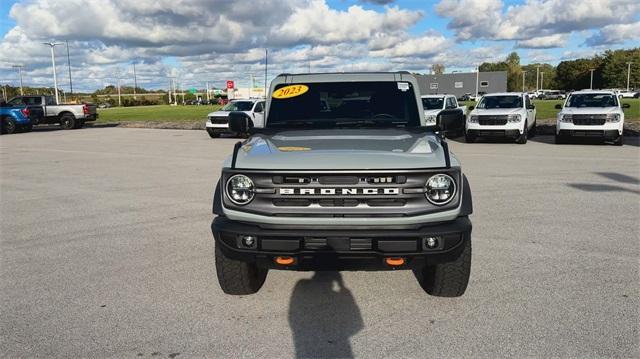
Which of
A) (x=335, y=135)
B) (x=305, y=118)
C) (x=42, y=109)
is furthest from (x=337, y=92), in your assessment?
(x=42, y=109)

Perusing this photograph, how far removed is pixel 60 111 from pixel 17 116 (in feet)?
7.89

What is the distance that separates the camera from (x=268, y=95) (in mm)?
5246

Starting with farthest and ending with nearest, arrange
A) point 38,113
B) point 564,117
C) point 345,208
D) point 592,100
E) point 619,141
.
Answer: point 38,113 < point 592,100 < point 564,117 < point 619,141 < point 345,208

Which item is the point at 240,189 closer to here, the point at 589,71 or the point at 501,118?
the point at 501,118

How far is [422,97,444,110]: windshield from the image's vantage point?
19880mm

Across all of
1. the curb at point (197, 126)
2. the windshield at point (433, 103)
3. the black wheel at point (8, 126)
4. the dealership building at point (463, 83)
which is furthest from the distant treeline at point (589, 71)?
the black wheel at point (8, 126)

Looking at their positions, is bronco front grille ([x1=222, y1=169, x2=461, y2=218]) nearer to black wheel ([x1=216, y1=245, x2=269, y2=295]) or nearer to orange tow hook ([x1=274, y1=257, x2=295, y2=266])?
Answer: orange tow hook ([x1=274, y1=257, x2=295, y2=266])

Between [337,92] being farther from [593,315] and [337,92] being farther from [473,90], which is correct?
[473,90]

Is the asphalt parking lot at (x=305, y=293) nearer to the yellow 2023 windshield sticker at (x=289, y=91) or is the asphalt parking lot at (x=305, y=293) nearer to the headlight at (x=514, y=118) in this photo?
the yellow 2023 windshield sticker at (x=289, y=91)

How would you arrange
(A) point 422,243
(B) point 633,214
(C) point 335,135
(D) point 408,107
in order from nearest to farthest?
(A) point 422,243 → (C) point 335,135 → (D) point 408,107 → (B) point 633,214

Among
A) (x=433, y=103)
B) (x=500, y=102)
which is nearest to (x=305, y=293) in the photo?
(x=500, y=102)

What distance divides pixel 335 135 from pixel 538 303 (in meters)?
2.09

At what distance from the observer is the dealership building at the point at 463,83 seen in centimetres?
10294

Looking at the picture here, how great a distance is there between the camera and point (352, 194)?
355 cm
